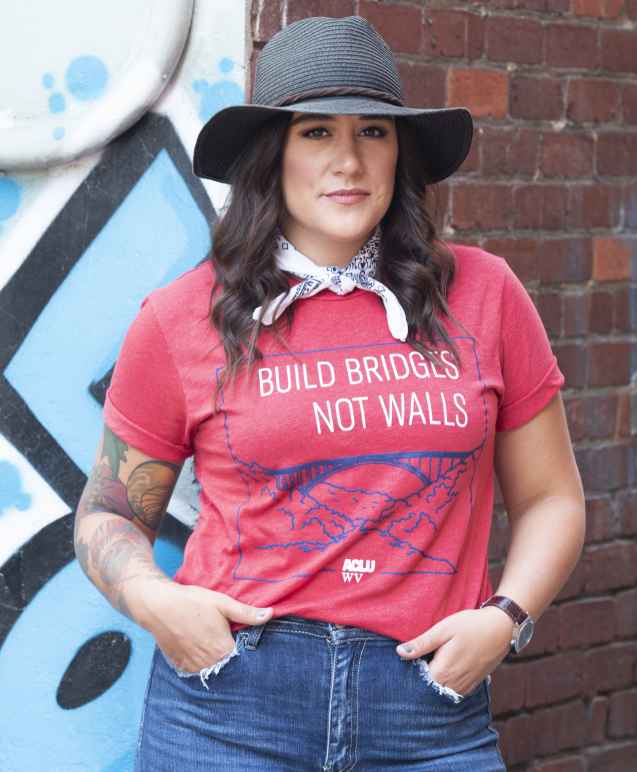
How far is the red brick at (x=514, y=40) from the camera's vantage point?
3.08 metres

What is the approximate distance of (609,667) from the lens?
11.4ft

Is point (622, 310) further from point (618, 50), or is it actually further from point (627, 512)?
point (618, 50)

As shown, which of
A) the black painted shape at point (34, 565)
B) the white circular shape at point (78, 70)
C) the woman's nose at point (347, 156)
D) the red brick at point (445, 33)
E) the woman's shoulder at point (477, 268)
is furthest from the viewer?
the red brick at point (445, 33)

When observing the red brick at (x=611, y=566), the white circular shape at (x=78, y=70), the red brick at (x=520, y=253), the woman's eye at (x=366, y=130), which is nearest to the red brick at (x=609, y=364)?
the red brick at (x=520, y=253)

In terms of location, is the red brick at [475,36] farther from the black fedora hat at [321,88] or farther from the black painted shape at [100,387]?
the black painted shape at [100,387]

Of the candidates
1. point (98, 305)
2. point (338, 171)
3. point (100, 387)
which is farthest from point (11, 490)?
point (338, 171)

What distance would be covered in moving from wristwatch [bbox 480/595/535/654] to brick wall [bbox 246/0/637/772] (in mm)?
979

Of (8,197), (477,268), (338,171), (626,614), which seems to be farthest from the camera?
(626,614)

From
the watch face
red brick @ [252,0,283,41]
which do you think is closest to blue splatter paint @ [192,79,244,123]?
red brick @ [252,0,283,41]

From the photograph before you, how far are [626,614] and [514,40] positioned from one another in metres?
1.62

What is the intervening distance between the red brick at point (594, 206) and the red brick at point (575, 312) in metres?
0.19

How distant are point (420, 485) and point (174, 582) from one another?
48 centimetres

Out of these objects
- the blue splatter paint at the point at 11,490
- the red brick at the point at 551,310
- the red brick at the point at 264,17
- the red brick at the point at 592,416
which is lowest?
the red brick at the point at 592,416

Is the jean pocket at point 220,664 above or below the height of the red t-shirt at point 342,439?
below
